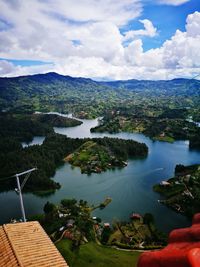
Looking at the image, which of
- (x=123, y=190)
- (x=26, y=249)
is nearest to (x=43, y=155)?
(x=123, y=190)

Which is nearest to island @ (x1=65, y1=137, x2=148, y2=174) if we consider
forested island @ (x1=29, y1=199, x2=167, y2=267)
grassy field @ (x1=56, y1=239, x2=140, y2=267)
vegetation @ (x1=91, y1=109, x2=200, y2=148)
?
vegetation @ (x1=91, y1=109, x2=200, y2=148)

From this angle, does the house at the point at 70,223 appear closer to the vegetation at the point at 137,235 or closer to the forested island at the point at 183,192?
the vegetation at the point at 137,235

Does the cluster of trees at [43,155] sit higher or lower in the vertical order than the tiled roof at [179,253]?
lower

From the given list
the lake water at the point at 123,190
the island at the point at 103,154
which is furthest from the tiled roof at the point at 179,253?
the island at the point at 103,154

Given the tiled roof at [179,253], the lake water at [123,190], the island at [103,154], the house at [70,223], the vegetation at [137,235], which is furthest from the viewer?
the island at [103,154]

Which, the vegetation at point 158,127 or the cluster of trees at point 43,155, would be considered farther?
the vegetation at point 158,127

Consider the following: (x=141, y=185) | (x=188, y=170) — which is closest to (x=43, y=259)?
(x=141, y=185)
